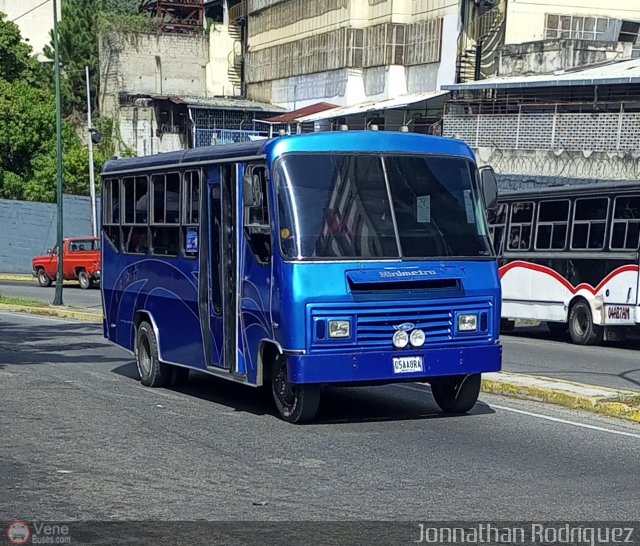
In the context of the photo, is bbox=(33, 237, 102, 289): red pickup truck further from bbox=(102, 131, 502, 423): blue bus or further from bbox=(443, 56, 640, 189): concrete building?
bbox=(102, 131, 502, 423): blue bus

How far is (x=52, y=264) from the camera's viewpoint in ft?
142

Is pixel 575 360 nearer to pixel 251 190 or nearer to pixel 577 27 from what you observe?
pixel 251 190

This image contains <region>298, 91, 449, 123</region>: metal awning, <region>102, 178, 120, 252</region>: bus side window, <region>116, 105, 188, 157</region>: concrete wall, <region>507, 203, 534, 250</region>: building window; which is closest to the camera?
<region>102, 178, 120, 252</region>: bus side window

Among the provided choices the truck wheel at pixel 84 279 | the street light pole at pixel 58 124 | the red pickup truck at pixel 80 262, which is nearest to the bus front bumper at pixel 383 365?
the street light pole at pixel 58 124

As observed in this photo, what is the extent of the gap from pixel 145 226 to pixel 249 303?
3135mm

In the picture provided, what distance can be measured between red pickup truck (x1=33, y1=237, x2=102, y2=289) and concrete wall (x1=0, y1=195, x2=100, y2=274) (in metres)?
11.8

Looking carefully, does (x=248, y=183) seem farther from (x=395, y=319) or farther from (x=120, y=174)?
(x=120, y=174)

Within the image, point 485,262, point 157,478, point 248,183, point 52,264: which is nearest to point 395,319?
point 485,262

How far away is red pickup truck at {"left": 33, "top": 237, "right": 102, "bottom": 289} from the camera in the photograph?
4112 cm

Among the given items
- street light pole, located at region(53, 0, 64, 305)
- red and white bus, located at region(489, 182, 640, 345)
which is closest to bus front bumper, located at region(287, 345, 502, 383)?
red and white bus, located at region(489, 182, 640, 345)

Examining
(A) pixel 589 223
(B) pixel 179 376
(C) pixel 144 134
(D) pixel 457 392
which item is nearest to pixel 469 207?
(D) pixel 457 392

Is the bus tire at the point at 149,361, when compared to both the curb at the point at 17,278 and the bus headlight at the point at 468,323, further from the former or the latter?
the curb at the point at 17,278

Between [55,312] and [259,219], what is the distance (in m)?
16.6

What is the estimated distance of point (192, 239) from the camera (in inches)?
500
